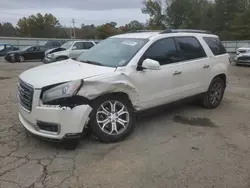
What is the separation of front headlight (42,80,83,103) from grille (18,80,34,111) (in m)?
0.22

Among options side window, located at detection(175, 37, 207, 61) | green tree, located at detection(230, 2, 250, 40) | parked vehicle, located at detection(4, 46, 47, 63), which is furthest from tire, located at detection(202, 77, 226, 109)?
green tree, located at detection(230, 2, 250, 40)

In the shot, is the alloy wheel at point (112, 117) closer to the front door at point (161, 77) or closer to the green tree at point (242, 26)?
the front door at point (161, 77)

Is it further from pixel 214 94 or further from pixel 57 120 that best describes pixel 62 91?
pixel 214 94

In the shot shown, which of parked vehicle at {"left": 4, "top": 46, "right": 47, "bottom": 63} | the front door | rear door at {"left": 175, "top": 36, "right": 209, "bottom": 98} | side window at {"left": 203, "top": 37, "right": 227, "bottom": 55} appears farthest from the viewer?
parked vehicle at {"left": 4, "top": 46, "right": 47, "bottom": 63}

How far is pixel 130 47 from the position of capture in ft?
15.1

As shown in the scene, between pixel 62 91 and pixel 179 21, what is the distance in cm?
5314

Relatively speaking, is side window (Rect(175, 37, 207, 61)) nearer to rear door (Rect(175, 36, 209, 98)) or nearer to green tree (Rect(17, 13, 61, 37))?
rear door (Rect(175, 36, 209, 98))

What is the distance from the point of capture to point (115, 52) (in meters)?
4.68

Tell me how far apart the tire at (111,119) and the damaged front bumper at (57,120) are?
0.59ft

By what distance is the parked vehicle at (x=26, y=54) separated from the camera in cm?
2041

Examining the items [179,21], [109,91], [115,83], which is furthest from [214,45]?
[179,21]

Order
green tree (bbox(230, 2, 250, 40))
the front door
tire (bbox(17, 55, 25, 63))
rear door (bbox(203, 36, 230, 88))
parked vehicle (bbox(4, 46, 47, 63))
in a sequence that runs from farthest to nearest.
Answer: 1. green tree (bbox(230, 2, 250, 40))
2. tire (bbox(17, 55, 25, 63))
3. parked vehicle (bbox(4, 46, 47, 63))
4. rear door (bbox(203, 36, 230, 88))
5. the front door

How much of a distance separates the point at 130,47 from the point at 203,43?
6.14ft

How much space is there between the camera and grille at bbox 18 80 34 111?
144 inches
